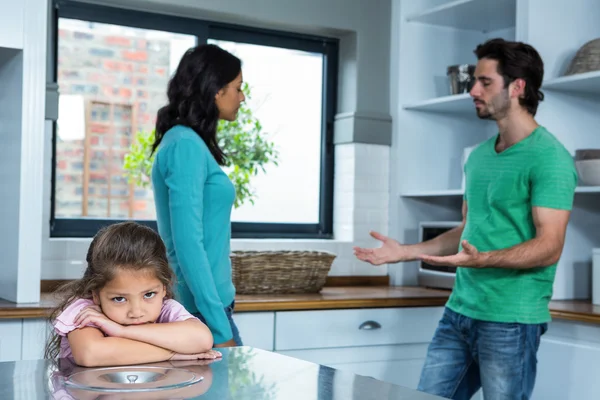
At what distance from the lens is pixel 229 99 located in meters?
2.43

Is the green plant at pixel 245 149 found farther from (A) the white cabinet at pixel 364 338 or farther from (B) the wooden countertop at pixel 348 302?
(A) the white cabinet at pixel 364 338

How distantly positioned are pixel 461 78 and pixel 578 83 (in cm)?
68

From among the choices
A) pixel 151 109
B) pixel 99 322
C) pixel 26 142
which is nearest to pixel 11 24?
pixel 26 142

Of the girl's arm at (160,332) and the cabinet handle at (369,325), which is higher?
the girl's arm at (160,332)

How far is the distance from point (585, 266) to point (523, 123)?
3.40 feet

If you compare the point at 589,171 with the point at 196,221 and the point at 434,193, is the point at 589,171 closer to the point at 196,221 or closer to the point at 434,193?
the point at 434,193

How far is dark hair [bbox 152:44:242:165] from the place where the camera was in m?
2.36

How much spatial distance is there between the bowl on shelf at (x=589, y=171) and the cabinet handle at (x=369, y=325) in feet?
3.08

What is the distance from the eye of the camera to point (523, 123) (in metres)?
2.56

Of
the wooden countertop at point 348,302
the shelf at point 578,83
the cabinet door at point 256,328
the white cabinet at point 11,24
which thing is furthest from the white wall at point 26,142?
the shelf at point 578,83

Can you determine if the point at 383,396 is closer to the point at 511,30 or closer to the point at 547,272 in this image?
the point at 547,272

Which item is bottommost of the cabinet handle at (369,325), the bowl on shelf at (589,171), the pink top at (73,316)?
the cabinet handle at (369,325)

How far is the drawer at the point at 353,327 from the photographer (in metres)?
Result: 3.08

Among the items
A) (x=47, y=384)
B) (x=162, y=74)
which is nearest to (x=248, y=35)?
(x=162, y=74)
